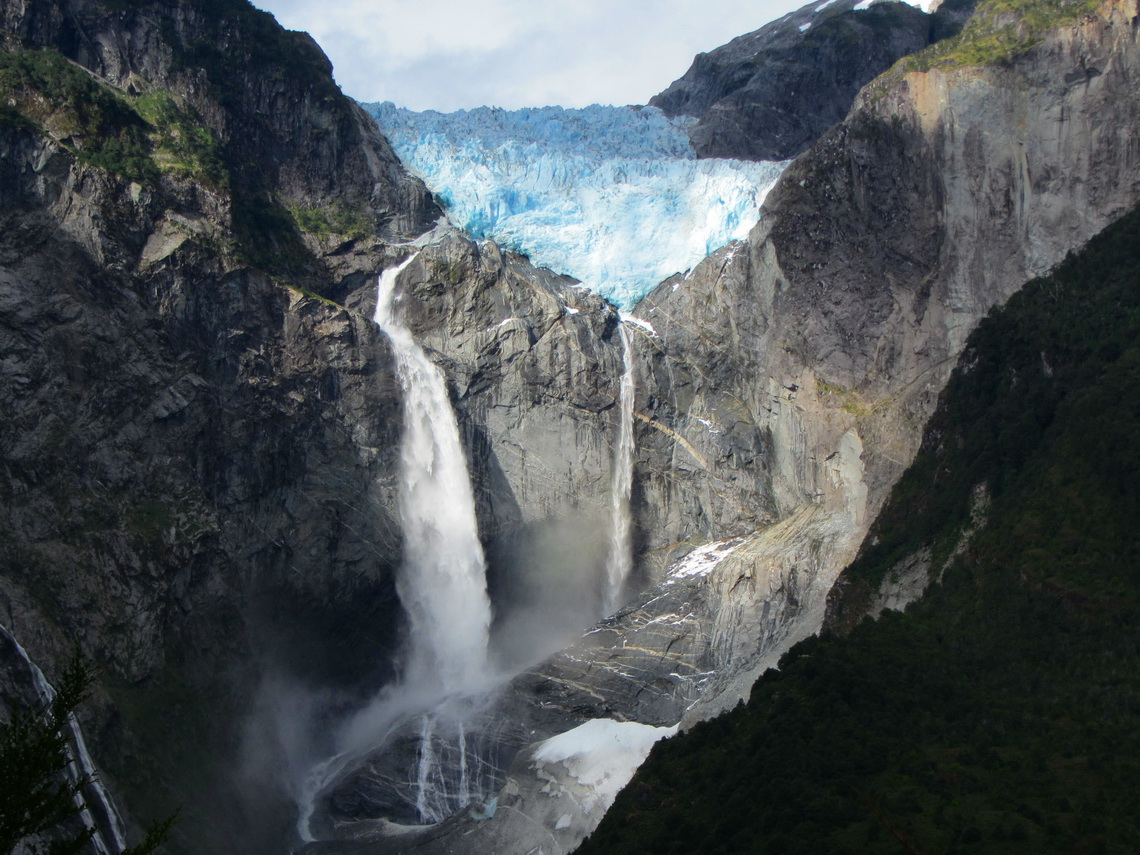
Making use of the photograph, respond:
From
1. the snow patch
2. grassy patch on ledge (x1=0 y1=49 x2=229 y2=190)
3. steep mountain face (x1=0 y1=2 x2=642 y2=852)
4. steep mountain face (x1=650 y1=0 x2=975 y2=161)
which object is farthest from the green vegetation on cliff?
grassy patch on ledge (x1=0 y1=49 x2=229 y2=190)

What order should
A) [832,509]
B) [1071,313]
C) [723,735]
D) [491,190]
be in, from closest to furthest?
[723,735]
[1071,313]
[832,509]
[491,190]

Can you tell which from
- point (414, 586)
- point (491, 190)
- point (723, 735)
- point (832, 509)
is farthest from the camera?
point (491, 190)

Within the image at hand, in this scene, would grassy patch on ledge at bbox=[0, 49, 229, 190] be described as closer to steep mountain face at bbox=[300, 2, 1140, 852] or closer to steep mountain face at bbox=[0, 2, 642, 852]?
steep mountain face at bbox=[0, 2, 642, 852]

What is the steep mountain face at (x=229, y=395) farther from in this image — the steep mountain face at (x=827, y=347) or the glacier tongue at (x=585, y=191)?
the glacier tongue at (x=585, y=191)

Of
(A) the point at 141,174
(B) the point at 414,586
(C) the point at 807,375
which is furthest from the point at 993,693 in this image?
(A) the point at 141,174

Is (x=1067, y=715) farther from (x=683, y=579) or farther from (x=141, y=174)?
(x=141, y=174)

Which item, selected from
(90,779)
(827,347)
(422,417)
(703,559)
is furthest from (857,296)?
(90,779)

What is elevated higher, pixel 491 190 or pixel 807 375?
pixel 491 190
